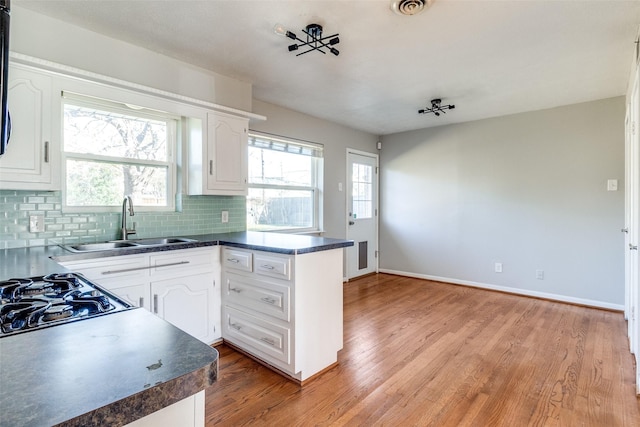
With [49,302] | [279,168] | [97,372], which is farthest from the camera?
[279,168]

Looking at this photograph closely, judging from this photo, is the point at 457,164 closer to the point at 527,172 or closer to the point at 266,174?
the point at 527,172

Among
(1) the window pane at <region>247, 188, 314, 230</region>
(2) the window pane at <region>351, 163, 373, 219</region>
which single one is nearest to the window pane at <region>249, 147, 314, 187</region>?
(1) the window pane at <region>247, 188, 314, 230</region>

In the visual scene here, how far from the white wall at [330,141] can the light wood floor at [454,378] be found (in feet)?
5.44

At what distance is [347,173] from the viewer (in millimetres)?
4949

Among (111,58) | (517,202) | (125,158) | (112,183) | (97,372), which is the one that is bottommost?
(97,372)

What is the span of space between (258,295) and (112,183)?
1515mm

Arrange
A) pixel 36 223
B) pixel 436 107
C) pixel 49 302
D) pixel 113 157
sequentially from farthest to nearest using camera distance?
1. pixel 436 107
2. pixel 113 157
3. pixel 36 223
4. pixel 49 302

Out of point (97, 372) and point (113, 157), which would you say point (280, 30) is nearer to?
point (113, 157)

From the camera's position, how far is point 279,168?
13.3 ft

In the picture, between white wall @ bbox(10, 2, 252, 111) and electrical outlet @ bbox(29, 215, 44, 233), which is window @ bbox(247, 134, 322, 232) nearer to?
white wall @ bbox(10, 2, 252, 111)

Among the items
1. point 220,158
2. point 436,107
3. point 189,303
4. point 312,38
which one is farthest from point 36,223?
point 436,107

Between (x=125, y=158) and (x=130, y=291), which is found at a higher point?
(x=125, y=158)

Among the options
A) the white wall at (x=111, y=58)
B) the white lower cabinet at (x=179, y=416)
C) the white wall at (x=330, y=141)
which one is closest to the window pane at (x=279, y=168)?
the white wall at (x=330, y=141)

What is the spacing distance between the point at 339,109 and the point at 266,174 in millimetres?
1229
